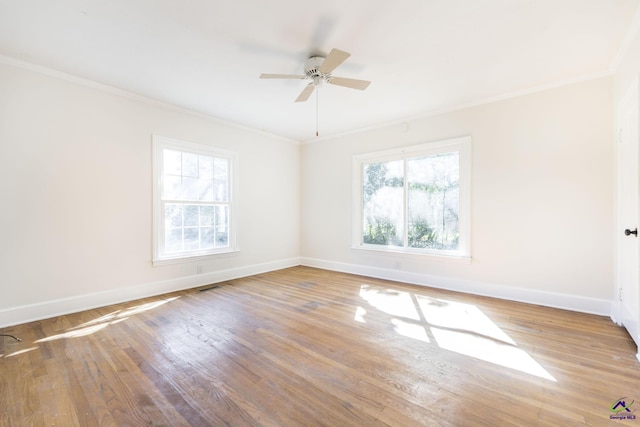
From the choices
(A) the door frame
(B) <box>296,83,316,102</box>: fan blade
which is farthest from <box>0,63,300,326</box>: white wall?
(A) the door frame

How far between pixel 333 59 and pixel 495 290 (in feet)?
11.7

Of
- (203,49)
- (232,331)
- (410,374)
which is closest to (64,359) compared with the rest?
(232,331)

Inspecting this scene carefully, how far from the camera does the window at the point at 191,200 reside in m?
3.97

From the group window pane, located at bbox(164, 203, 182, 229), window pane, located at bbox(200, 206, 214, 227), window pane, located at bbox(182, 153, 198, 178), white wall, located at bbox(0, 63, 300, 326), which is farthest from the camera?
window pane, located at bbox(200, 206, 214, 227)

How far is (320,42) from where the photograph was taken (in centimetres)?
254

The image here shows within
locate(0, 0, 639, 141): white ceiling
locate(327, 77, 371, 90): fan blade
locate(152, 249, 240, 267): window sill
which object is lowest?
locate(152, 249, 240, 267): window sill

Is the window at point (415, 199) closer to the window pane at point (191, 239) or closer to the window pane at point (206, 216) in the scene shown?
the window pane at point (206, 216)

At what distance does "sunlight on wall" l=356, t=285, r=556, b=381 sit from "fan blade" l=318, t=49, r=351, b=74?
8.45 feet

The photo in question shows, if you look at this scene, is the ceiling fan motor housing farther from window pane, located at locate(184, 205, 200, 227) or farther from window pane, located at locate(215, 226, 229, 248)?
window pane, located at locate(215, 226, 229, 248)

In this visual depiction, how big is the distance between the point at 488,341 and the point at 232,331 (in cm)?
240

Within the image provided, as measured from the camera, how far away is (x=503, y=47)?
8.55 ft

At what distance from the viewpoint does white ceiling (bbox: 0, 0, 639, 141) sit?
2.13 meters

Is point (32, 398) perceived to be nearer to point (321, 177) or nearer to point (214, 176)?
point (214, 176)

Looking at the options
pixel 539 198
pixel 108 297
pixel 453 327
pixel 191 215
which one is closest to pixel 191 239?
pixel 191 215
